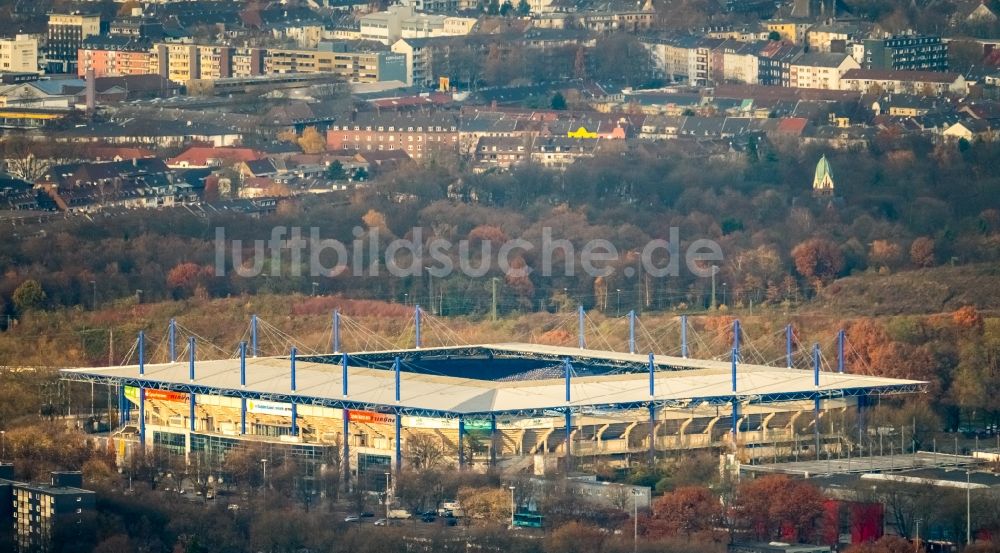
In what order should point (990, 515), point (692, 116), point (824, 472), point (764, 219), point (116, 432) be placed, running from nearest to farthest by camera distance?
point (990, 515)
point (824, 472)
point (116, 432)
point (764, 219)
point (692, 116)

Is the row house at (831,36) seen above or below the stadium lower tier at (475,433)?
above

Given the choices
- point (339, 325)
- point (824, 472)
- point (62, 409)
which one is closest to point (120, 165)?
point (339, 325)

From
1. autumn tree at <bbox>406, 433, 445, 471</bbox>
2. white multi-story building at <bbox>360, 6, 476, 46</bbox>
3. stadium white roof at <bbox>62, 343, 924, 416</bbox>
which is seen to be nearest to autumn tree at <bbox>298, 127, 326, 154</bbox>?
white multi-story building at <bbox>360, 6, 476, 46</bbox>

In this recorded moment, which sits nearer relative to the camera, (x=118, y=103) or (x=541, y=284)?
(x=541, y=284)

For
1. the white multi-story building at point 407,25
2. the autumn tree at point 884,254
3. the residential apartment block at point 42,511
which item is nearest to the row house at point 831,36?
the white multi-story building at point 407,25

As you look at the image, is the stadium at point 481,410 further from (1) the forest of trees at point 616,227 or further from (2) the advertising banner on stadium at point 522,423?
(1) the forest of trees at point 616,227

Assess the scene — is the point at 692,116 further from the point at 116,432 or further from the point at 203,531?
the point at 203,531

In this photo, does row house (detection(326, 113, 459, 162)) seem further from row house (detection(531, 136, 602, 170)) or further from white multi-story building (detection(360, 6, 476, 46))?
white multi-story building (detection(360, 6, 476, 46))
